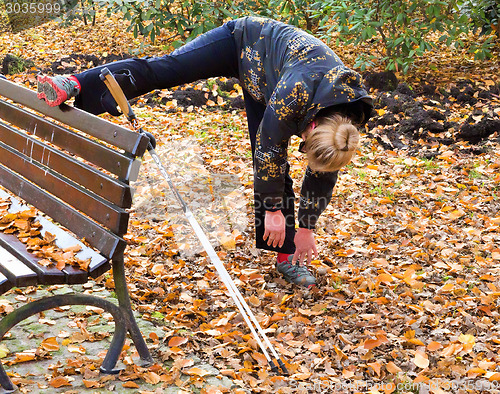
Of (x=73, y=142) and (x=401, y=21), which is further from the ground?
(x=401, y=21)

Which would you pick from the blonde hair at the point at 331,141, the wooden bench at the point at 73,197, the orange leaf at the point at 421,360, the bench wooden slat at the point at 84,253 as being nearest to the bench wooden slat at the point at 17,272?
the wooden bench at the point at 73,197

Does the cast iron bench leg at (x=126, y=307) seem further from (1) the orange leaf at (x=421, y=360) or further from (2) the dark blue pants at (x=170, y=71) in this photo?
(1) the orange leaf at (x=421, y=360)

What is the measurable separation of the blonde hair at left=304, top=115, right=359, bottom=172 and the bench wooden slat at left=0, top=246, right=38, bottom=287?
1.30 m

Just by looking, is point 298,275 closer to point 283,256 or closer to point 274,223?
point 283,256

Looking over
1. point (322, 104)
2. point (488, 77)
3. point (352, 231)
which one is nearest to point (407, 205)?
point (352, 231)

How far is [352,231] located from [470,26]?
13.4 ft

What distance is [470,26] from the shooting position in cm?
662

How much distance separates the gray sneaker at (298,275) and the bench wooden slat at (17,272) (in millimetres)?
1696

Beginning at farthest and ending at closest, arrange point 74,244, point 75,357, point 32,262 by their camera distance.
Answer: point 75,357 < point 74,244 < point 32,262

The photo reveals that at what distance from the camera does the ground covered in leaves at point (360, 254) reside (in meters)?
2.60

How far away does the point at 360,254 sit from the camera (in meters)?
3.68

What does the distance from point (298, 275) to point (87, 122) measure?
1.62 metres

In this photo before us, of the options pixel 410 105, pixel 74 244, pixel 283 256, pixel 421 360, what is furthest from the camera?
pixel 410 105

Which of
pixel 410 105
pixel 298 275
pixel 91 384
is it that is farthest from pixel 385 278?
pixel 410 105
